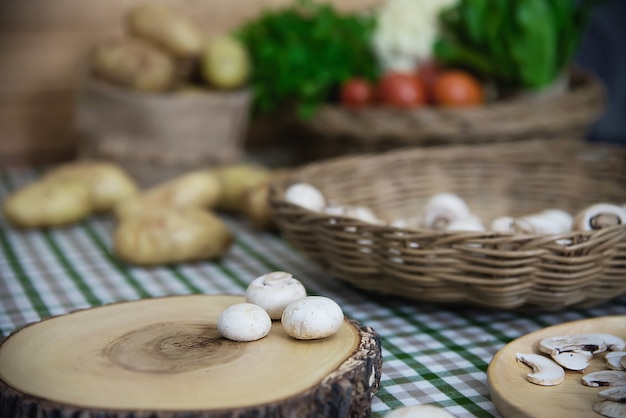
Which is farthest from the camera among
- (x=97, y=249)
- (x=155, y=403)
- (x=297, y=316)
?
(x=97, y=249)

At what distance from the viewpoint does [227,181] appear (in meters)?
1.47

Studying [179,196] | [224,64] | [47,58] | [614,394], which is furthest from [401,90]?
[614,394]

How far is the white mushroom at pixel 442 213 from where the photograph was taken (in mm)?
1075

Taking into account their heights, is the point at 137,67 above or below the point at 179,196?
above

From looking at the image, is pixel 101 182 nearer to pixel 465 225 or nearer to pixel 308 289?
pixel 308 289

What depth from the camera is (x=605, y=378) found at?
72cm

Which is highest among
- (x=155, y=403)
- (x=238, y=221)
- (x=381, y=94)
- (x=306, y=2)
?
(x=306, y=2)

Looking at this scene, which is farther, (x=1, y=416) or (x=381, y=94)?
(x=381, y=94)

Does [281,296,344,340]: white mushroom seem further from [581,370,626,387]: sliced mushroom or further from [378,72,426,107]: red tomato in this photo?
[378,72,426,107]: red tomato

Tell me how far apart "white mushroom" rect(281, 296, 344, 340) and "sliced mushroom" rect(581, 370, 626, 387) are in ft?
0.74

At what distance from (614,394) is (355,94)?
37.2 inches

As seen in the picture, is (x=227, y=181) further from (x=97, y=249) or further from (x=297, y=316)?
(x=297, y=316)

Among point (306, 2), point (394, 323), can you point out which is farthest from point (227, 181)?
point (394, 323)

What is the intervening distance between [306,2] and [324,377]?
44.7 inches
